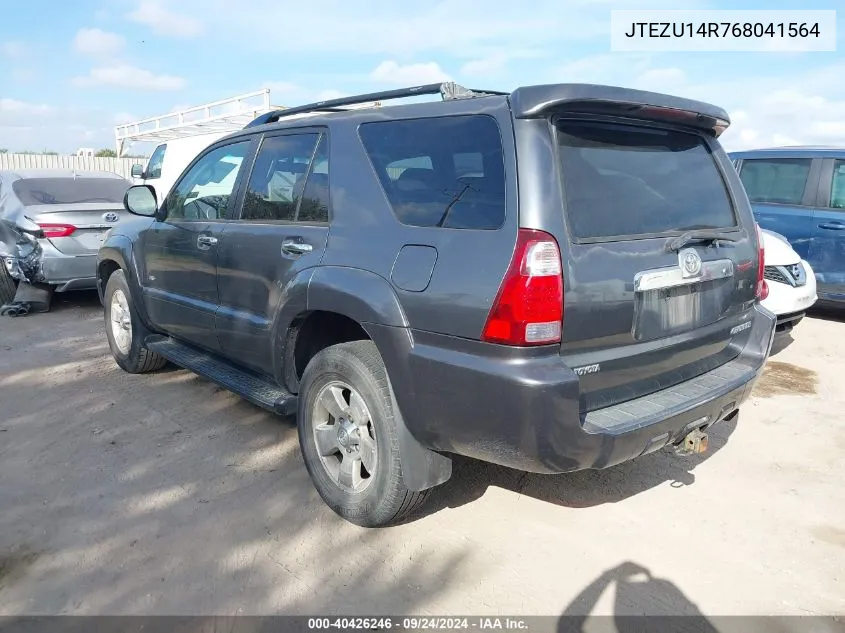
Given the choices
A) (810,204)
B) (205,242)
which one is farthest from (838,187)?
(205,242)

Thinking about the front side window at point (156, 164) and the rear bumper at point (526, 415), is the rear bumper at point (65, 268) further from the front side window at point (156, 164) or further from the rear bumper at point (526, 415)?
the front side window at point (156, 164)

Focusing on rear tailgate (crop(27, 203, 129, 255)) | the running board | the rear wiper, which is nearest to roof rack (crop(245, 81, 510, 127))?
the rear wiper

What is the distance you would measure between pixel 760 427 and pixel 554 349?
2664 millimetres

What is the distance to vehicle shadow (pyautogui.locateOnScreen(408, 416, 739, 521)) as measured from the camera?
3.32 m

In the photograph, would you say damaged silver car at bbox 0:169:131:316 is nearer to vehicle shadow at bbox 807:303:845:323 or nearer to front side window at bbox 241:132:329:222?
front side window at bbox 241:132:329:222

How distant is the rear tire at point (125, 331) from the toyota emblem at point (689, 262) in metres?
3.75

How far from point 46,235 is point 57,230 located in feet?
0.40

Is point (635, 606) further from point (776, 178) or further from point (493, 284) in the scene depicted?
point (776, 178)

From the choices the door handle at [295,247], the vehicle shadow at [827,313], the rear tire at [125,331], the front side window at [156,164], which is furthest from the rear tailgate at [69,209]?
the vehicle shadow at [827,313]

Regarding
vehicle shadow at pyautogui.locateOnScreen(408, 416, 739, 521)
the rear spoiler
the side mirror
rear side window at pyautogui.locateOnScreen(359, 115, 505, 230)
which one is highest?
the rear spoiler

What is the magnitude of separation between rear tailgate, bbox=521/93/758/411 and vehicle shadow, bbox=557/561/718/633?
2.44ft

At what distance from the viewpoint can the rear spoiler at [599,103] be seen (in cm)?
240

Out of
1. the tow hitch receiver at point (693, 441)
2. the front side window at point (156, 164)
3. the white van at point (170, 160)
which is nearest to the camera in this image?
the tow hitch receiver at point (693, 441)

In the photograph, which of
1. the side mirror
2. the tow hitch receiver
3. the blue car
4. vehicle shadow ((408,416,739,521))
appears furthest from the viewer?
the blue car
